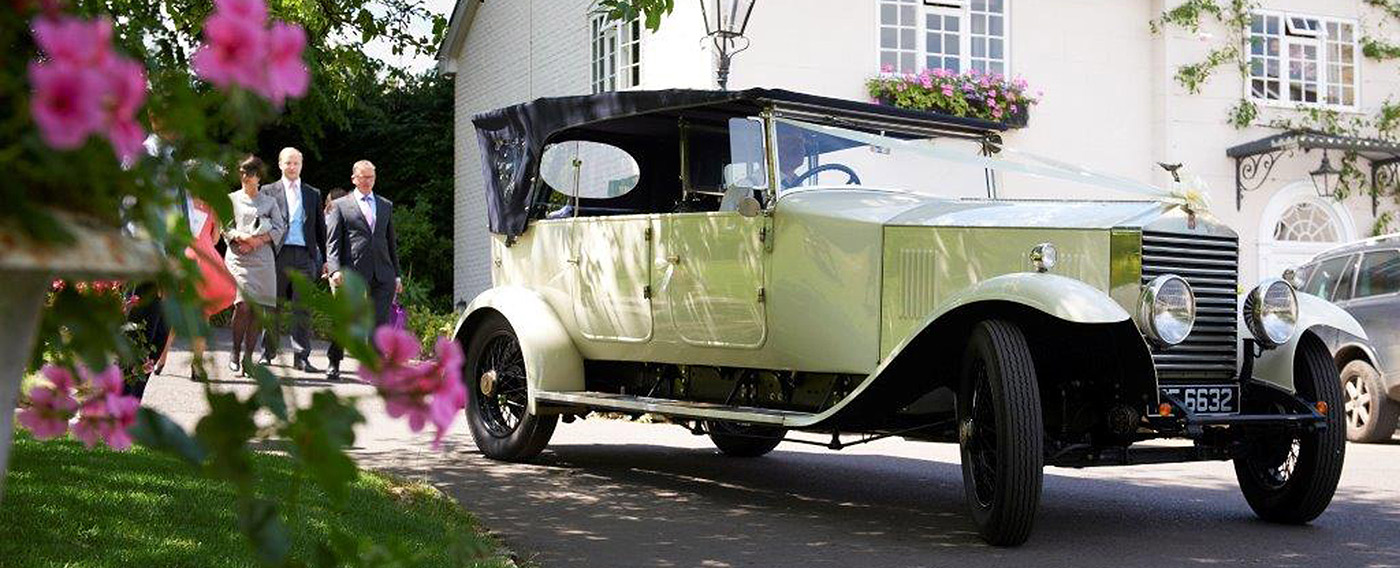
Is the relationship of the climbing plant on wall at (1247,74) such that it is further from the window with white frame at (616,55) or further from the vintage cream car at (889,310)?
the vintage cream car at (889,310)

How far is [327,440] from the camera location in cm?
147

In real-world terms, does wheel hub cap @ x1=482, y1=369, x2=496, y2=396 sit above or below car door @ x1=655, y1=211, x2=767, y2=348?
below

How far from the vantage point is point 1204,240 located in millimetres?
6668

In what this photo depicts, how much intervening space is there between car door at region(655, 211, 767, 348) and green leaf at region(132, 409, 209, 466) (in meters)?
5.75

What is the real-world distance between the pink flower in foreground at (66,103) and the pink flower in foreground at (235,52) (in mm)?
156

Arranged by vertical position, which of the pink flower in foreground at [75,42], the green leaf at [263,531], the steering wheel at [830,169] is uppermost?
the steering wheel at [830,169]

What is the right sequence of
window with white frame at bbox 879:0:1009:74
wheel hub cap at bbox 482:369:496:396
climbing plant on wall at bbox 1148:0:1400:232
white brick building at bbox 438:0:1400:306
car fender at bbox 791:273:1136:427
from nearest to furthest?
car fender at bbox 791:273:1136:427 < wheel hub cap at bbox 482:369:496:396 < white brick building at bbox 438:0:1400:306 < window with white frame at bbox 879:0:1009:74 < climbing plant on wall at bbox 1148:0:1400:232

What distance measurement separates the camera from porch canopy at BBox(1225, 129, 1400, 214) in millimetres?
17828

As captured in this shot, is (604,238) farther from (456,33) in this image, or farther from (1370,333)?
(456,33)

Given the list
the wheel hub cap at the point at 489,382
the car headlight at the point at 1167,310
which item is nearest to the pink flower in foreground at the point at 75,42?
the car headlight at the point at 1167,310

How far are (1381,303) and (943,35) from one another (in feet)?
22.2

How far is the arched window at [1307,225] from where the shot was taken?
1866cm

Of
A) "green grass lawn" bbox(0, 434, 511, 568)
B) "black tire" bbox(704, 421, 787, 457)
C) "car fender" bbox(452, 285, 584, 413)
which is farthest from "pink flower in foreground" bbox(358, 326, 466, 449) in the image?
"car fender" bbox(452, 285, 584, 413)

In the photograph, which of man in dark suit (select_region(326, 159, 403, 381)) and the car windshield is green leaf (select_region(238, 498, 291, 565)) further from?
man in dark suit (select_region(326, 159, 403, 381))
